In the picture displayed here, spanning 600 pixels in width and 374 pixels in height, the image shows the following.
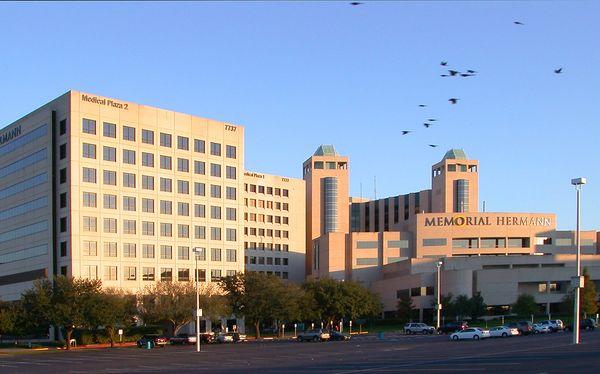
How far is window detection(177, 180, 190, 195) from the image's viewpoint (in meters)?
124

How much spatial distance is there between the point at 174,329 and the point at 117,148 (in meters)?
29.7

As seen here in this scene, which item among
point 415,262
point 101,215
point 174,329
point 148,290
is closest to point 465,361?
point 174,329

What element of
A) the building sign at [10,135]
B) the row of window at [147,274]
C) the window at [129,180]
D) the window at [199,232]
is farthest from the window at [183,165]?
the building sign at [10,135]

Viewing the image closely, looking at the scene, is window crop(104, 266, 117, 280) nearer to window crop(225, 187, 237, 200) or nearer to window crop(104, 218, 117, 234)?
window crop(104, 218, 117, 234)

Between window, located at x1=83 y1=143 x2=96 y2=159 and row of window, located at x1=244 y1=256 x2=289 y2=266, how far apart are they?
6425 cm

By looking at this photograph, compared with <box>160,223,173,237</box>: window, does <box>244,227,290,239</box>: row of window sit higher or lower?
lower

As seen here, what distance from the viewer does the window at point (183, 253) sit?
124 meters

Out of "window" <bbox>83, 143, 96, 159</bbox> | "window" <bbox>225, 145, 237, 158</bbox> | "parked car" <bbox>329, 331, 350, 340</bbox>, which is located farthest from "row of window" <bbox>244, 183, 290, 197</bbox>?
"parked car" <bbox>329, 331, 350, 340</bbox>

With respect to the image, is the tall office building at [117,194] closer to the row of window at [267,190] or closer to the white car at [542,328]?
the row of window at [267,190]

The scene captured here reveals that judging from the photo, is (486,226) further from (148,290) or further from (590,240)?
(148,290)

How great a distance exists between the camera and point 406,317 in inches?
5359

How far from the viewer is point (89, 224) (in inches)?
4464

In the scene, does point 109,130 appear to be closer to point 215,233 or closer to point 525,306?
point 215,233

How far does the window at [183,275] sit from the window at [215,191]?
12728 millimetres
